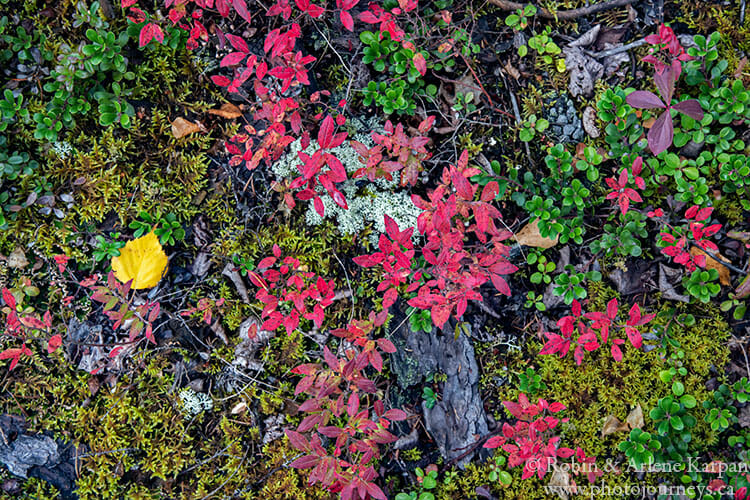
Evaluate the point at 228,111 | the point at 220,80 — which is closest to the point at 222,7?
the point at 220,80

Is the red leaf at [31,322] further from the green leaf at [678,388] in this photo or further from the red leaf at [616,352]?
the green leaf at [678,388]

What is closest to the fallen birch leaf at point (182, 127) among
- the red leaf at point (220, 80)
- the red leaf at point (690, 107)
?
the red leaf at point (220, 80)

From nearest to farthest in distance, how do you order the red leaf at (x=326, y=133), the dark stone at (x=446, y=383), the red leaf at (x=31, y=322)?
the red leaf at (x=326, y=133) < the red leaf at (x=31, y=322) < the dark stone at (x=446, y=383)

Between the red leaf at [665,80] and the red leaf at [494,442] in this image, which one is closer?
the red leaf at [665,80]

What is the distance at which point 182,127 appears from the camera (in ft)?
12.1

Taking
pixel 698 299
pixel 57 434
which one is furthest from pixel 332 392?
pixel 698 299

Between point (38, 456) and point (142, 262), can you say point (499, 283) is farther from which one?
point (38, 456)

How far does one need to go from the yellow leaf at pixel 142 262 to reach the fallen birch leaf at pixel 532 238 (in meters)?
2.69

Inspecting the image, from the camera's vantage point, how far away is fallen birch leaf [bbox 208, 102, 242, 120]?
145 inches

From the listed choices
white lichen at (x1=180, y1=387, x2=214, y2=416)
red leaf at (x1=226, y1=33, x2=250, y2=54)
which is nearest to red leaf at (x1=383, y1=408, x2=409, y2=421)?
white lichen at (x1=180, y1=387, x2=214, y2=416)

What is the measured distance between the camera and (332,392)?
332 centimetres

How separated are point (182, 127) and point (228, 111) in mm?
373

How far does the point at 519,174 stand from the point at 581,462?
218cm

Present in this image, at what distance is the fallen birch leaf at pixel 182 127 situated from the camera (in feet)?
12.1
